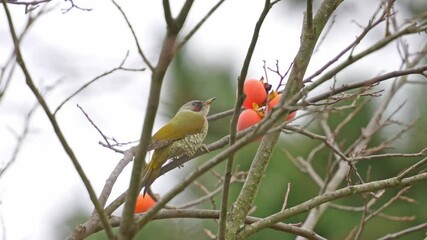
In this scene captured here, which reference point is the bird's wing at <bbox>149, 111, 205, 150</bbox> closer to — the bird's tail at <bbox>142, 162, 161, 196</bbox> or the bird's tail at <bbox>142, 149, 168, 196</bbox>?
the bird's tail at <bbox>142, 149, 168, 196</bbox>

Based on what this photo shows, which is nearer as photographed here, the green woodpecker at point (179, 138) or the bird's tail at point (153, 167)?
the bird's tail at point (153, 167)

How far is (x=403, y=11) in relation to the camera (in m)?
10.3

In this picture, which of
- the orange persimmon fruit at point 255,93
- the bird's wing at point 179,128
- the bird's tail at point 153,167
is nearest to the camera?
the bird's tail at point 153,167

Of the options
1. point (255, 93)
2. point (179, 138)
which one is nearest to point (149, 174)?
point (179, 138)

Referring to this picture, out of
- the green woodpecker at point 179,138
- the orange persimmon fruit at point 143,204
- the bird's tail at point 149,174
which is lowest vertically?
the orange persimmon fruit at point 143,204

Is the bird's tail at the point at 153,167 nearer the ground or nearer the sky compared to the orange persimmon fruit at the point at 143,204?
nearer the sky

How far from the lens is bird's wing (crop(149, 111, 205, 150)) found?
3.59 metres

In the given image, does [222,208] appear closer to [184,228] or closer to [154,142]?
[154,142]

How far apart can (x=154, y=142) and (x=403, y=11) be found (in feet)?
24.1

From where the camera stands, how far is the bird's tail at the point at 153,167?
323cm

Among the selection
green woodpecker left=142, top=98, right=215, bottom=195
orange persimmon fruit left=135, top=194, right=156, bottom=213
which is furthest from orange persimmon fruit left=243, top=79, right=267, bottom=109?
orange persimmon fruit left=135, top=194, right=156, bottom=213

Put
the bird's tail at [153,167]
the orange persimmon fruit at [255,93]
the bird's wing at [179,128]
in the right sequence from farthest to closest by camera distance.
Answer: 1. the bird's wing at [179,128]
2. the orange persimmon fruit at [255,93]
3. the bird's tail at [153,167]

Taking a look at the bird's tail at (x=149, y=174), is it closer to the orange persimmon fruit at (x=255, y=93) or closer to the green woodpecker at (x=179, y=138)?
the green woodpecker at (x=179, y=138)

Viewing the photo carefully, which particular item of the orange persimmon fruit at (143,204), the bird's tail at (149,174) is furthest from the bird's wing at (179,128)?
the orange persimmon fruit at (143,204)
